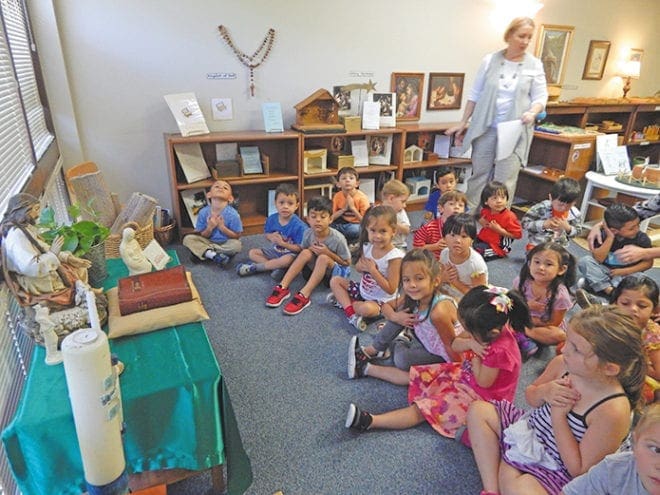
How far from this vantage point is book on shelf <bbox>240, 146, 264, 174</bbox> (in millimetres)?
3334

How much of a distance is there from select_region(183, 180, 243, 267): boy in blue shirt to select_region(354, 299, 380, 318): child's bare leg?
41.0 inches

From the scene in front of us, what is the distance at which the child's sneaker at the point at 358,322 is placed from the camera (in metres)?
2.21

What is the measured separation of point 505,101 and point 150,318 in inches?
113

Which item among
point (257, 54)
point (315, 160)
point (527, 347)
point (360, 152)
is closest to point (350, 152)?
point (360, 152)

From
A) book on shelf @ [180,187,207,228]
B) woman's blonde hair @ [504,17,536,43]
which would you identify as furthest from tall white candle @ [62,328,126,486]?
woman's blonde hair @ [504,17,536,43]

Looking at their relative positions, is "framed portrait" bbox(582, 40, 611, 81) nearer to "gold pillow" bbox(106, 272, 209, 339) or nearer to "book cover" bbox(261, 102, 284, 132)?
"book cover" bbox(261, 102, 284, 132)

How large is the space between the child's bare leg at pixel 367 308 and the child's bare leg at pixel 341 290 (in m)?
0.09

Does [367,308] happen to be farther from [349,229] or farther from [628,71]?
[628,71]

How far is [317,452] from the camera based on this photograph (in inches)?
59.4

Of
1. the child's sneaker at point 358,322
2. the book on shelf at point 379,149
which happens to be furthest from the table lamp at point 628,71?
the child's sneaker at point 358,322

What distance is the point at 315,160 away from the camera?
137 inches

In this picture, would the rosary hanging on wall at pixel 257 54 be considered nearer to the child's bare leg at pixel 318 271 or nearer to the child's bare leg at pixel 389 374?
the child's bare leg at pixel 318 271

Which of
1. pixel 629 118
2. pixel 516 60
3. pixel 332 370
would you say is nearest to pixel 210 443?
pixel 332 370

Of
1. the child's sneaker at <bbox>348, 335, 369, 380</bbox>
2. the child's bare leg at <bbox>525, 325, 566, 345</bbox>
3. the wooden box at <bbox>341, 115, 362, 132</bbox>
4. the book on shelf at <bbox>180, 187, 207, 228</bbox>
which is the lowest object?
the child's sneaker at <bbox>348, 335, 369, 380</bbox>
